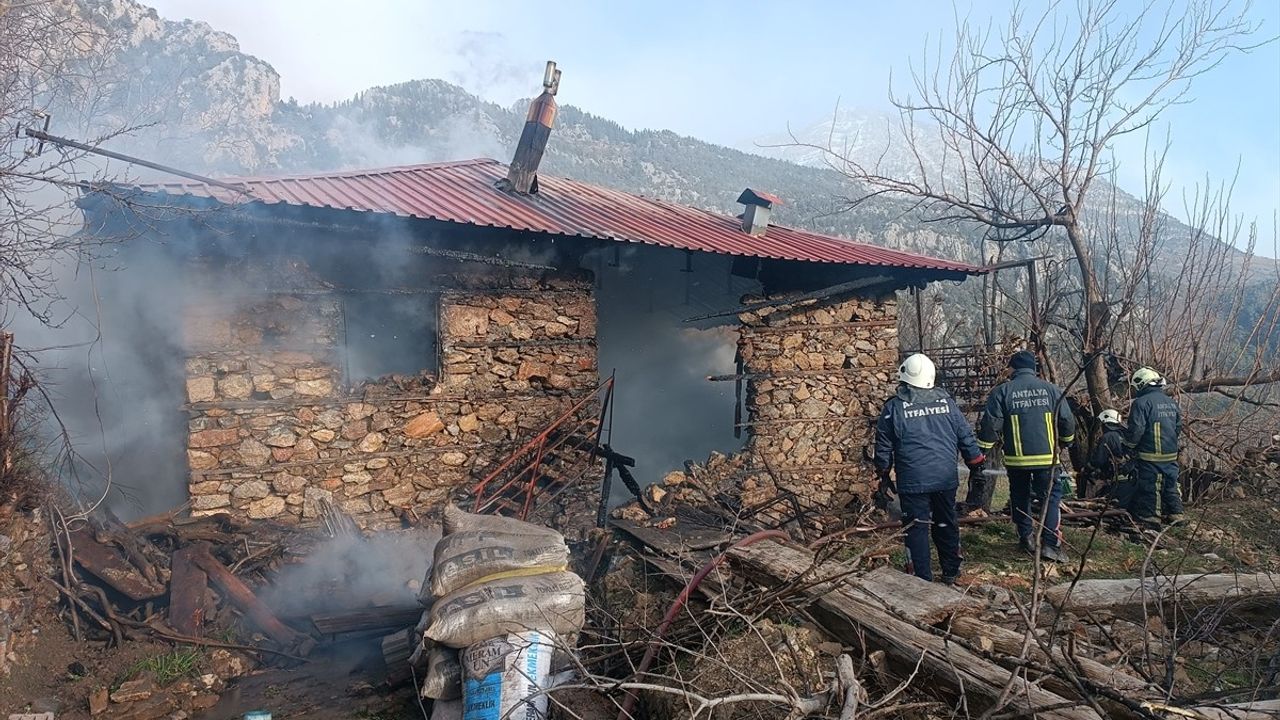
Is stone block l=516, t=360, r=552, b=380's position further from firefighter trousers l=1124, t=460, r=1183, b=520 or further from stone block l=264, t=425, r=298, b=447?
firefighter trousers l=1124, t=460, r=1183, b=520

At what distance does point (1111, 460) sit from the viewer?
8383mm

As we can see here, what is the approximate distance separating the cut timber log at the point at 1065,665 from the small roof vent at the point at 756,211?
679cm

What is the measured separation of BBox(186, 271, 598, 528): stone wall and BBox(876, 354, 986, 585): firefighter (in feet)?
11.6

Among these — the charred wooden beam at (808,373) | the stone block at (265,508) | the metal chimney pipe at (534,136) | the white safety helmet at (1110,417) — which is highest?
the metal chimney pipe at (534,136)

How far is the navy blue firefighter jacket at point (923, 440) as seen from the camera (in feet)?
18.1

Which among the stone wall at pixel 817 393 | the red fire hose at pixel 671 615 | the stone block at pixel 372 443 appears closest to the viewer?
the red fire hose at pixel 671 615

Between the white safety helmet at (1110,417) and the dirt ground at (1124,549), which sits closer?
the dirt ground at (1124,549)

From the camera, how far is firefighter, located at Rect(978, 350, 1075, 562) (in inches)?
245

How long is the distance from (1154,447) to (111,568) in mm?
9547

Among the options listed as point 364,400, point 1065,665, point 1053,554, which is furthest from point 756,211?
point 1065,665

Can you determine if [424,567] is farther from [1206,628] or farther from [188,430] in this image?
[1206,628]

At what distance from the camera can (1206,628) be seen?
3.62m

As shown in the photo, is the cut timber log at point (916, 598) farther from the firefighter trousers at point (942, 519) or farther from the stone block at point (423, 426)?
the stone block at point (423, 426)

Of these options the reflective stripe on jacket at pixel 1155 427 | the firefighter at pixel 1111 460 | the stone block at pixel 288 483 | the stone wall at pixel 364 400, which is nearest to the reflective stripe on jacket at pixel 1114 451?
the firefighter at pixel 1111 460
